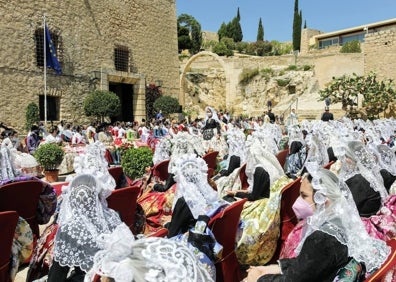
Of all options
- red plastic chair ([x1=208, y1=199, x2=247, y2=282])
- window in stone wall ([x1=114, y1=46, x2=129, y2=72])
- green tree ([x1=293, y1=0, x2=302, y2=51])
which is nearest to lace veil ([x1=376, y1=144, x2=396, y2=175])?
red plastic chair ([x1=208, y1=199, x2=247, y2=282])

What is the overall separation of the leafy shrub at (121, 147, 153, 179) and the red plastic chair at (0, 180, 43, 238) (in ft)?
9.65

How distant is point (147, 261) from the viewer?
59.5 inches

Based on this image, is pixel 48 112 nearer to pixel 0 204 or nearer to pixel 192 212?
pixel 0 204

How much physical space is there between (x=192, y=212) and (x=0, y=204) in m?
1.95

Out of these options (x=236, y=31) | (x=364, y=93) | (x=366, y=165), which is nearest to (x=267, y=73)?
(x=364, y=93)

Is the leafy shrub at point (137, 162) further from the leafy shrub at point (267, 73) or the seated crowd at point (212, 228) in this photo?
the leafy shrub at point (267, 73)

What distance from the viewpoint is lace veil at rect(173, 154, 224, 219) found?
2959 mm

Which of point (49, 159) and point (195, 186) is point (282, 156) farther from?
point (49, 159)

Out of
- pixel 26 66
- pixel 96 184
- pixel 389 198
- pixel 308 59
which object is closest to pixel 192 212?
pixel 96 184

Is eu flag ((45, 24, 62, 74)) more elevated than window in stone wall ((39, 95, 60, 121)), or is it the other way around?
eu flag ((45, 24, 62, 74))

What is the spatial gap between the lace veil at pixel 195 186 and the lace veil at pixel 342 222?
34.2 inches

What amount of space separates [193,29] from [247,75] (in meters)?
10.3

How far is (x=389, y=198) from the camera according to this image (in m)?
3.29

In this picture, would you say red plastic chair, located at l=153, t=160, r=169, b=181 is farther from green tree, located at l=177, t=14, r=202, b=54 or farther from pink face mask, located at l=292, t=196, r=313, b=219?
green tree, located at l=177, t=14, r=202, b=54
